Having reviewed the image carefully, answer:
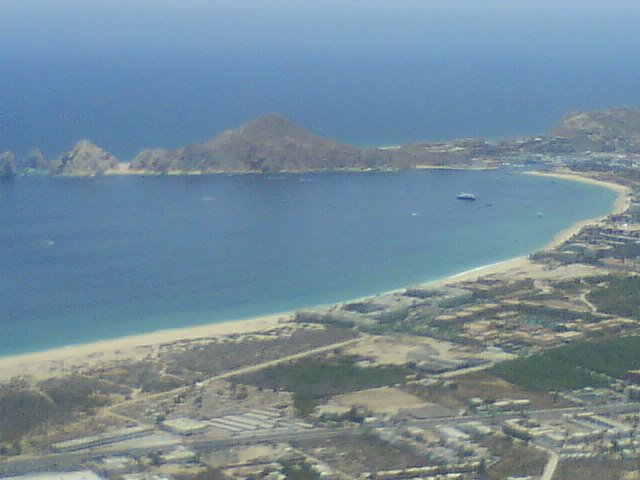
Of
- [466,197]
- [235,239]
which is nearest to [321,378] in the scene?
[235,239]

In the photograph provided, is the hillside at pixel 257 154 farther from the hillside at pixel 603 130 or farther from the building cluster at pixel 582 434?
the building cluster at pixel 582 434

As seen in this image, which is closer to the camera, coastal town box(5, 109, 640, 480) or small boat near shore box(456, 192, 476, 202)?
coastal town box(5, 109, 640, 480)

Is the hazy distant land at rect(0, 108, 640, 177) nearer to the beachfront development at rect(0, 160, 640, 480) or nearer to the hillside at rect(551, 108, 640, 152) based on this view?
the hillside at rect(551, 108, 640, 152)

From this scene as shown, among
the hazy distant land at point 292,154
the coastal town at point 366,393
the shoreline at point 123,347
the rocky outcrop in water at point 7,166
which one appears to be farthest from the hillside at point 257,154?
the coastal town at point 366,393

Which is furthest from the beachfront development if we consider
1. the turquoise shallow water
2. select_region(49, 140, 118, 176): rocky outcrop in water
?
select_region(49, 140, 118, 176): rocky outcrop in water

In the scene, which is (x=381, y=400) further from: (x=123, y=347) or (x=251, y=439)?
(x=123, y=347)

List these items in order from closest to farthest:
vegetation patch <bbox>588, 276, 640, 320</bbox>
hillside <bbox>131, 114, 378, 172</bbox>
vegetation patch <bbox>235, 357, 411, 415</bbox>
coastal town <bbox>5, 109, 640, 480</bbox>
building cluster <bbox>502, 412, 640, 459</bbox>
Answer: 1. coastal town <bbox>5, 109, 640, 480</bbox>
2. building cluster <bbox>502, 412, 640, 459</bbox>
3. vegetation patch <bbox>235, 357, 411, 415</bbox>
4. vegetation patch <bbox>588, 276, 640, 320</bbox>
5. hillside <bbox>131, 114, 378, 172</bbox>
